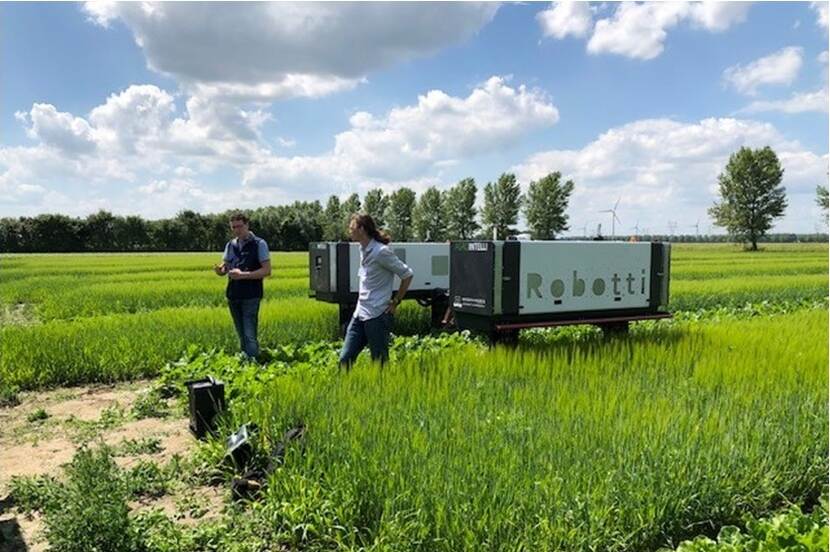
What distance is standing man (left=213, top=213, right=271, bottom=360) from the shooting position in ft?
A: 23.7

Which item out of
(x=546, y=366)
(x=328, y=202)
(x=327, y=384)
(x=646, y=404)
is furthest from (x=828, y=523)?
(x=328, y=202)

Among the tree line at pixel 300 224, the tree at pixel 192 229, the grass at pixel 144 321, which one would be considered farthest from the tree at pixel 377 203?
the grass at pixel 144 321

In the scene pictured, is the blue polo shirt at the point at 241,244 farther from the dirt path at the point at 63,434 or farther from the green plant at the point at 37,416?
the green plant at the point at 37,416

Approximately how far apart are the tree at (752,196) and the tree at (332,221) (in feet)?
136

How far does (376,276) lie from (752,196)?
228 ft

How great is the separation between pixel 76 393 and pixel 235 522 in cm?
455

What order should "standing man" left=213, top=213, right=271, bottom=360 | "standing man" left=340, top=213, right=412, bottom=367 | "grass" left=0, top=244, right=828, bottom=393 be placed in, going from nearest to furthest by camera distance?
"standing man" left=340, top=213, right=412, bottom=367 < "standing man" left=213, top=213, right=271, bottom=360 < "grass" left=0, top=244, right=828, bottom=393

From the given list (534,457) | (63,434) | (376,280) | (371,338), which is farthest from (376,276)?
(63,434)

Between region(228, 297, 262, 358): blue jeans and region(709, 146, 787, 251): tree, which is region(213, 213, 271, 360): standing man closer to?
region(228, 297, 262, 358): blue jeans

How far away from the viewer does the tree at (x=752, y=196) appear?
64.2m

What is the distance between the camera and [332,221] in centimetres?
8738

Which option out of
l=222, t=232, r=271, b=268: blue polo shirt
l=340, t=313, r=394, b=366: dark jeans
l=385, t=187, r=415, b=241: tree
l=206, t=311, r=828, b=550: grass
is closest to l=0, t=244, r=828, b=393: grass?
l=222, t=232, r=271, b=268: blue polo shirt

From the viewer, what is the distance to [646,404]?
471 centimetres

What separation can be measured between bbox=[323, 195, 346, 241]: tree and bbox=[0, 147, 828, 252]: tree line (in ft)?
1.19
